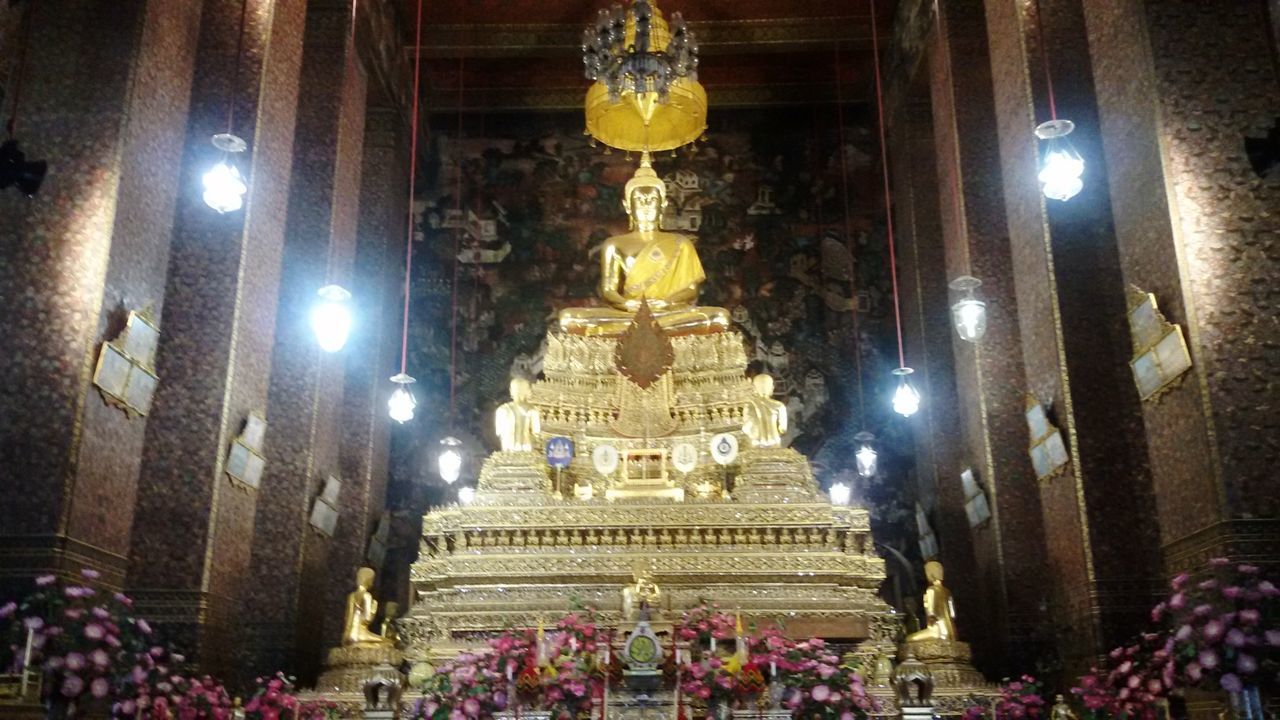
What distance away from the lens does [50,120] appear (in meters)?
6.71

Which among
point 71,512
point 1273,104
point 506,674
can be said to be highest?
point 1273,104

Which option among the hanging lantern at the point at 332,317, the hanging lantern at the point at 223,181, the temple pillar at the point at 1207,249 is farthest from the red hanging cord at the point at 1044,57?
the hanging lantern at the point at 223,181

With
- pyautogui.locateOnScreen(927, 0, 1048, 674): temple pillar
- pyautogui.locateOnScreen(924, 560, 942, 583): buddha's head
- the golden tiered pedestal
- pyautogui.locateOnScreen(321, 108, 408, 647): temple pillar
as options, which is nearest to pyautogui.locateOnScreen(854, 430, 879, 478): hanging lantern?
pyautogui.locateOnScreen(927, 0, 1048, 674): temple pillar

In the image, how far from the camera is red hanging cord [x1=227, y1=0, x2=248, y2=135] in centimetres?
841

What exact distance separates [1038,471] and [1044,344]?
3.22 feet

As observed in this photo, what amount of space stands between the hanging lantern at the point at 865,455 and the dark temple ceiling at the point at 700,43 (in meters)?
5.00

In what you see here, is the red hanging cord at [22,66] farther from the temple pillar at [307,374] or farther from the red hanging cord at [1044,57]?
the red hanging cord at [1044,57]

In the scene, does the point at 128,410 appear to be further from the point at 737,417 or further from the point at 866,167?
the point at 866,167

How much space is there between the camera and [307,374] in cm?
1041

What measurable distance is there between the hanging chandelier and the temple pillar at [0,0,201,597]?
4.62 metres

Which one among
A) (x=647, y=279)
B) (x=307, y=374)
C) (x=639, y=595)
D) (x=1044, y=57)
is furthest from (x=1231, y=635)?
(x=307, y=374)

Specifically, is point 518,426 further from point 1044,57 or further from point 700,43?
point 700,43

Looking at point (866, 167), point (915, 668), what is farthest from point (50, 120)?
point (866, 167)

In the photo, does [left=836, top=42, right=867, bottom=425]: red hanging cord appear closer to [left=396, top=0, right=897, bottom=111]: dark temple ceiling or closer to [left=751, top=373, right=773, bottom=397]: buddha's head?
[left=396, top=0, right=897, bottom=111]: dark temple ceiling
